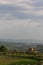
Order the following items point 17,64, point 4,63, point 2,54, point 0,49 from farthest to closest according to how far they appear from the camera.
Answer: point 0,49 → point 2,54 → point 4,63 → point 17,64

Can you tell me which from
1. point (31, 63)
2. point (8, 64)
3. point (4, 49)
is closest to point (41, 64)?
point (31, 63)

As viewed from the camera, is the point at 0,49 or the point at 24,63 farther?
the point at 0,49

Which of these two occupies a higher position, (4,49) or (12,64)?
(4,49)

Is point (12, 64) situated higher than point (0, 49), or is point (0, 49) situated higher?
point (0, 49)

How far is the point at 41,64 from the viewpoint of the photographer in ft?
74.8

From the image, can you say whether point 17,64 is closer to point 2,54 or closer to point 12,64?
point 12,64

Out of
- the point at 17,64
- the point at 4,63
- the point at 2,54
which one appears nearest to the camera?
the point at 17,64

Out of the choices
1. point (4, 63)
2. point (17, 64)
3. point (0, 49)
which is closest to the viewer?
Result: point (17, 64)

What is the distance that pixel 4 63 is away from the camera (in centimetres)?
2705

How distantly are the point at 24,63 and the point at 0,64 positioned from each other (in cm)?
247

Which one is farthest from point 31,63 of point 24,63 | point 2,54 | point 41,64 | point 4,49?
point 4,49

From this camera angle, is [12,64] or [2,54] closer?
[12,64]

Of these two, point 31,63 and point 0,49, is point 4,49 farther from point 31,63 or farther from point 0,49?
point 31,63

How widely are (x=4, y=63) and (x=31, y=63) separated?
11.2ft
